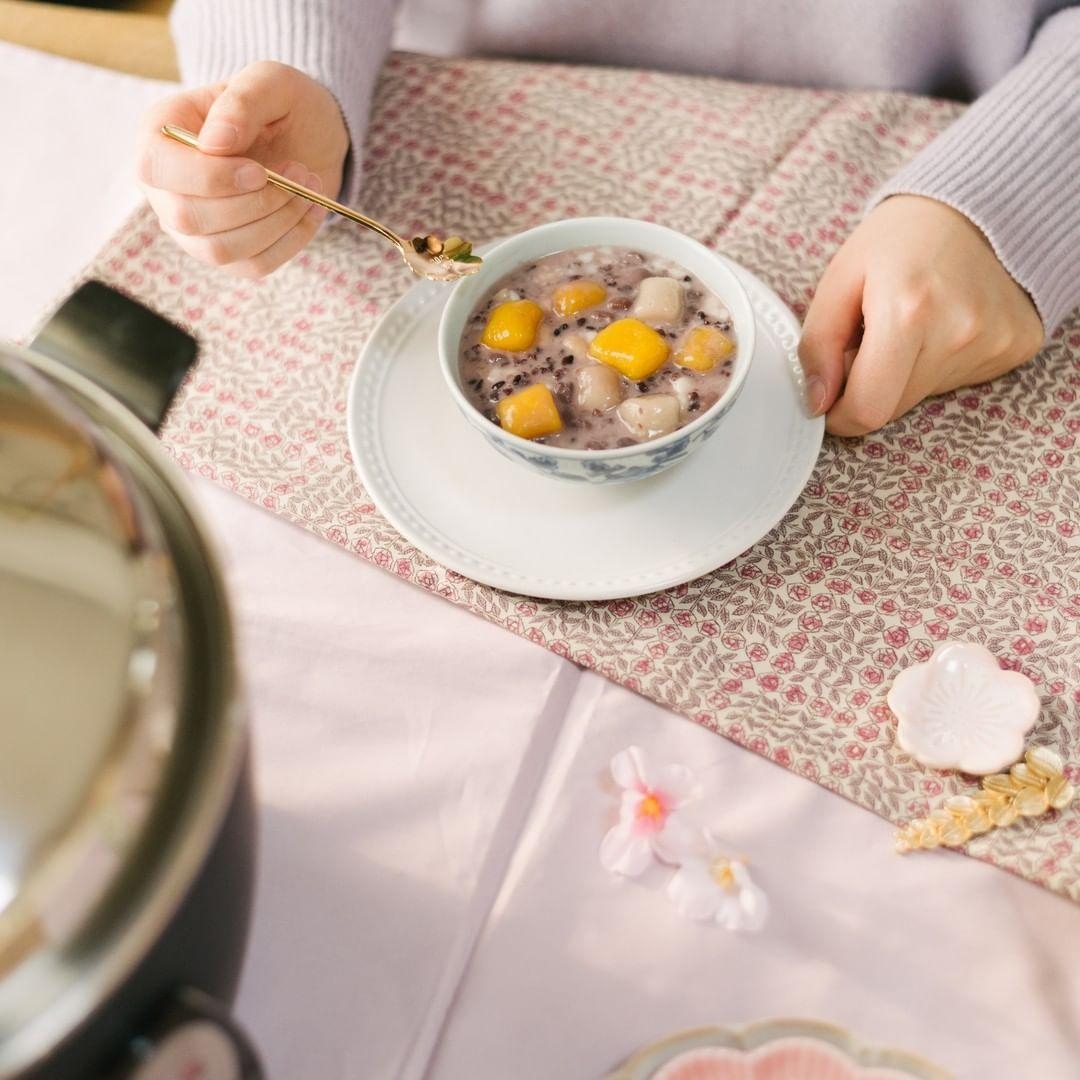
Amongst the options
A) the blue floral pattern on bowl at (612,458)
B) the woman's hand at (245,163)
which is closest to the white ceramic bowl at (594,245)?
the blue floral pattern on bowl at (612,458)

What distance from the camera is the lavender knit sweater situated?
0.96 m

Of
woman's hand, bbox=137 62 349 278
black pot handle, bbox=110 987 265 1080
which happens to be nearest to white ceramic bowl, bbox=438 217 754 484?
woman's hand, bbox=137 62 349 278

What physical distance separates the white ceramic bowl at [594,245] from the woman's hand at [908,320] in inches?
4.0

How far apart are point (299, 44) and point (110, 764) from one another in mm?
887

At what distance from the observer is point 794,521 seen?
0.86m

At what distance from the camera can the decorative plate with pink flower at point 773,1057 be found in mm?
627

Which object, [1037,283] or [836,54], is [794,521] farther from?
[836,54]

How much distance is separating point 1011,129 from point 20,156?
103 centimetres

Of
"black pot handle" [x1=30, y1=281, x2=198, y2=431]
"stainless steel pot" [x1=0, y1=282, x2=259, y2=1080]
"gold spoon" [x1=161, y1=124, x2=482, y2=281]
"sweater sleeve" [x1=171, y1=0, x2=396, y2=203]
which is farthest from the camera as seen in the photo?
"sweater sleeve" [x1=171, y1=0, x2=396, y2=203]

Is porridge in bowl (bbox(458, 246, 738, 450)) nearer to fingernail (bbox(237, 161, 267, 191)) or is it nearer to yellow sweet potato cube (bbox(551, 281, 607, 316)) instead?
yellow sweet potato cube (bbox(551, 281, 607, 316))

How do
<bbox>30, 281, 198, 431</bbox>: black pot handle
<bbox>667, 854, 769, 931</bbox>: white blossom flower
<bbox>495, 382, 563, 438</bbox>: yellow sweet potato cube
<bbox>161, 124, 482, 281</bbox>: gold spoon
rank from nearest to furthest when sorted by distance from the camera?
<bbox>30, 281, 198, 431</bbox>: black pot handle, <bbox>667, 854, 769, 931</bbox>: white blossom flower, <bbox>495, 382, 563, 438</bbox>: yellow sweet potato cube, <bbox>161, 124, 482, 281</bbox>: gold spoon

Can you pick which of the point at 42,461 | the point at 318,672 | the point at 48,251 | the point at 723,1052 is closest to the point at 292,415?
the point at 318,672

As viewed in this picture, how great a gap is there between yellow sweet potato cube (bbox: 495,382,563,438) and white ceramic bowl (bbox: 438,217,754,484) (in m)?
0.02

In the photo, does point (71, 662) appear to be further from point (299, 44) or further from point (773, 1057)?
point (299, 44)
